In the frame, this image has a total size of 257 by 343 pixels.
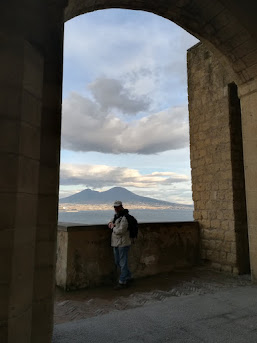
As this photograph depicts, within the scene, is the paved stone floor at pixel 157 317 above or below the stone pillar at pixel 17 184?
below

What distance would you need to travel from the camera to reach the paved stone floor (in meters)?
2.44

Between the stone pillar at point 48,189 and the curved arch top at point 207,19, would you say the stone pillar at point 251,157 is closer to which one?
the curved arch top at point 207,19

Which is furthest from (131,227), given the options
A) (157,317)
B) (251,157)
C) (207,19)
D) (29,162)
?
(207,19)

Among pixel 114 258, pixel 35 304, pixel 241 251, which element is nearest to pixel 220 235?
pixel 241 251

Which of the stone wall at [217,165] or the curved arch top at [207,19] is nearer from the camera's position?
the curved arch top at [207,19]

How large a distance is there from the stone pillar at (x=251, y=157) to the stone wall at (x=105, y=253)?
202 centimetres

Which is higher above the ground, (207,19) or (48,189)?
(207,19)

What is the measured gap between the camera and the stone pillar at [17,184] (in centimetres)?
175

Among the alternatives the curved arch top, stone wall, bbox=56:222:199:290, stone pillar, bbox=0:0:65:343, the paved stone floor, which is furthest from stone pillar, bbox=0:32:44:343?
stone wall, bbox=56:222:199:290

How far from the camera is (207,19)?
4043 mm

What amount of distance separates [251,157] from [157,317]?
113 inches

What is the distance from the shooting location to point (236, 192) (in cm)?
609

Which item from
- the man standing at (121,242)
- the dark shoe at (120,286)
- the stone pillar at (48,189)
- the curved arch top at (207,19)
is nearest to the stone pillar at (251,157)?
the curved arch top at (207,19)

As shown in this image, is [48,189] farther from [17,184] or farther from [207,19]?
[207,19]
